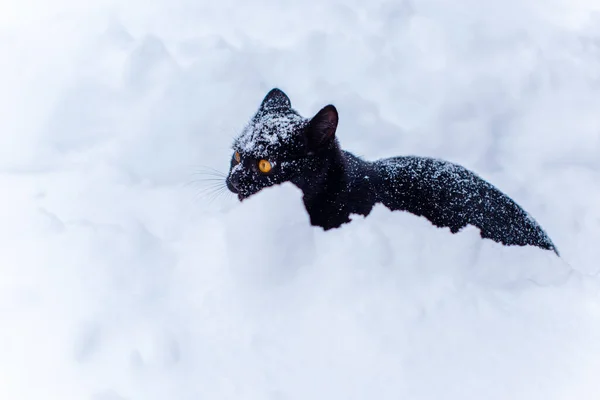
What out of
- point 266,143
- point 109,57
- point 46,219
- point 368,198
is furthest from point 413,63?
point 46,219

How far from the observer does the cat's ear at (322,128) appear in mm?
2133

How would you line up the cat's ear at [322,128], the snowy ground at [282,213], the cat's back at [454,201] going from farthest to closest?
1. the cat's back at [454,201]
2. the cat's ear at [322,128]
3. the snowy ground at [282,213]

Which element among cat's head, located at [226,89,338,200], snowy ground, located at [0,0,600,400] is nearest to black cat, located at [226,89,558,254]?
cat's head, located at [226,89,338,200]

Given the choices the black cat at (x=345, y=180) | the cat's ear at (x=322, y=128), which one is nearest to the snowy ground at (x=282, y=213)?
the black cat at (x=345, y=180)

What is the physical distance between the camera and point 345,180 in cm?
234

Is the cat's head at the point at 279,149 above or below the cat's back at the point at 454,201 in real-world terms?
below

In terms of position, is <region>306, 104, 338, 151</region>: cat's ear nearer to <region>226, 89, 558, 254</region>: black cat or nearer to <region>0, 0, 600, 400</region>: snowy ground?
<region>226, 89, 558, 254</region>: black cat

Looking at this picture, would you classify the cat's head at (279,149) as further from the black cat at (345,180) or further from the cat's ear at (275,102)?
the cat's ear at (275,102)

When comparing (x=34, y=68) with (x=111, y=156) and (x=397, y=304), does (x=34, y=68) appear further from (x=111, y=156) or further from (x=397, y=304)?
(x=397, y=304)

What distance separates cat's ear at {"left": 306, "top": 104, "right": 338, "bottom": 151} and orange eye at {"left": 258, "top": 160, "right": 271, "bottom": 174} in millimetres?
196

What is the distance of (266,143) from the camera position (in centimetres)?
219

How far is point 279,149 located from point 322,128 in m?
0.20

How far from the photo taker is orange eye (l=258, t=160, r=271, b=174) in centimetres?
221

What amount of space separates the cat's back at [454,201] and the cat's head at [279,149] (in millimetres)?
372
